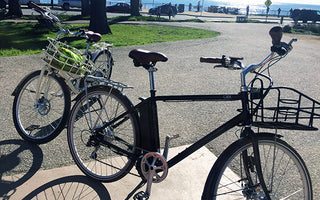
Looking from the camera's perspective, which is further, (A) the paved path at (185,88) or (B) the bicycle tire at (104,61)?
(B) the bicycle tire at (104,61)

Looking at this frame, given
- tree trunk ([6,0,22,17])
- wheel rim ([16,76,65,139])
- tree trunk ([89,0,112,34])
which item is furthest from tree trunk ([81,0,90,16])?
wheel rim ([16,76,65,139])

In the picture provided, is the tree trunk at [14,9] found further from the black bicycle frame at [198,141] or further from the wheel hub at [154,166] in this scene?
the wheel hub at [154,166]

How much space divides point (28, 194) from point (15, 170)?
487mm

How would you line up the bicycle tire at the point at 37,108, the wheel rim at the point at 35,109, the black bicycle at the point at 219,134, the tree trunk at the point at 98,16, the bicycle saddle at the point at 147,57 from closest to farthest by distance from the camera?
the black bicycle at the point at 219,134
the bicycle saddle at the point at 147,57
the bicycle tire at the point at 37,108
the wheel rim at the point at 35,109
the tree trunk at the point at 98,16

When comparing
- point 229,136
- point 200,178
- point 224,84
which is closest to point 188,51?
point 224,84

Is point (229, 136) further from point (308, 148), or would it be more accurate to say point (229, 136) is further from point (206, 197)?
point (206, 197)

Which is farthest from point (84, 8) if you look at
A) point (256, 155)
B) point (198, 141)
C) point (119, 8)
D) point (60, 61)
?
point (256, 155)

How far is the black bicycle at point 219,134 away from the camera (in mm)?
2268

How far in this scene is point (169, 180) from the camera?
316cm

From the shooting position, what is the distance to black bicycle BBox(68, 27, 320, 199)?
2.27m

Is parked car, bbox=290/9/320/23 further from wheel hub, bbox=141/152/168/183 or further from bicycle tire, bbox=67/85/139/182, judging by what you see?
wheel hub, bbox=141/152/168/183

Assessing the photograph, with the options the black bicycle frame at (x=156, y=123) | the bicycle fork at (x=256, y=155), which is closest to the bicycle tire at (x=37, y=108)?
the black bicycle frame at (x=156, y=123)

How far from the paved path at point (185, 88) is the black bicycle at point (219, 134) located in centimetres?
56

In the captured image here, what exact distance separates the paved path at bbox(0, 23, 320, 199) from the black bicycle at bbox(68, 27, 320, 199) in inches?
21.9
